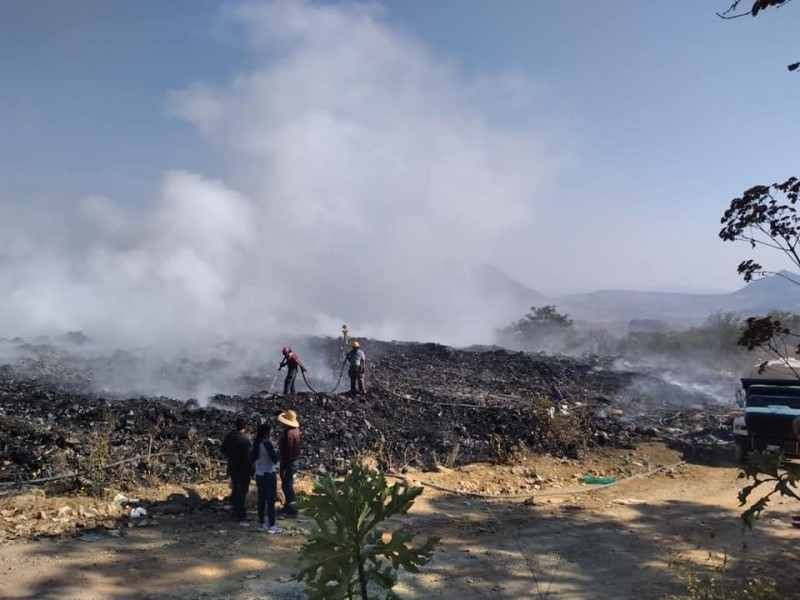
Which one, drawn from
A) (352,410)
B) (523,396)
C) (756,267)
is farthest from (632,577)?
(523,396)

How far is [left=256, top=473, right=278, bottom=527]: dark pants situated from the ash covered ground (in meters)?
2.07

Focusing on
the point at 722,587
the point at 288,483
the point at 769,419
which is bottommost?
the point at 722,587

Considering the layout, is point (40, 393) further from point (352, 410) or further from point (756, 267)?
point (756, 267)

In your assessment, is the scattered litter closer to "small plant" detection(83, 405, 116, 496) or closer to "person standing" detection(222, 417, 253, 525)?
"person standing" detection(222, 417, 253, 525)

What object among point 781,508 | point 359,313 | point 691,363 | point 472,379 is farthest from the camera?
point 359,313

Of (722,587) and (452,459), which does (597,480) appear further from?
(722,587)

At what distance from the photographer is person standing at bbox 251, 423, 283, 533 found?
21.2 feet

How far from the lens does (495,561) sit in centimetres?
584

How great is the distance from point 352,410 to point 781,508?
7856 millimetres

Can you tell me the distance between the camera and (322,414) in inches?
457

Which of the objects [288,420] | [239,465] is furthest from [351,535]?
[288,420]

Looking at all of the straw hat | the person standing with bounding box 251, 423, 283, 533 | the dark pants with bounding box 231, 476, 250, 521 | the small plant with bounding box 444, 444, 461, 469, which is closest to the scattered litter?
the small plant with bounding box 444, 444, 461, 469

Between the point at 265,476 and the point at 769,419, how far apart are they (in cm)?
834

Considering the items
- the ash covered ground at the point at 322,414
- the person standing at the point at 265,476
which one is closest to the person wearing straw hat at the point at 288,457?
the person standing at the point at 265,476
